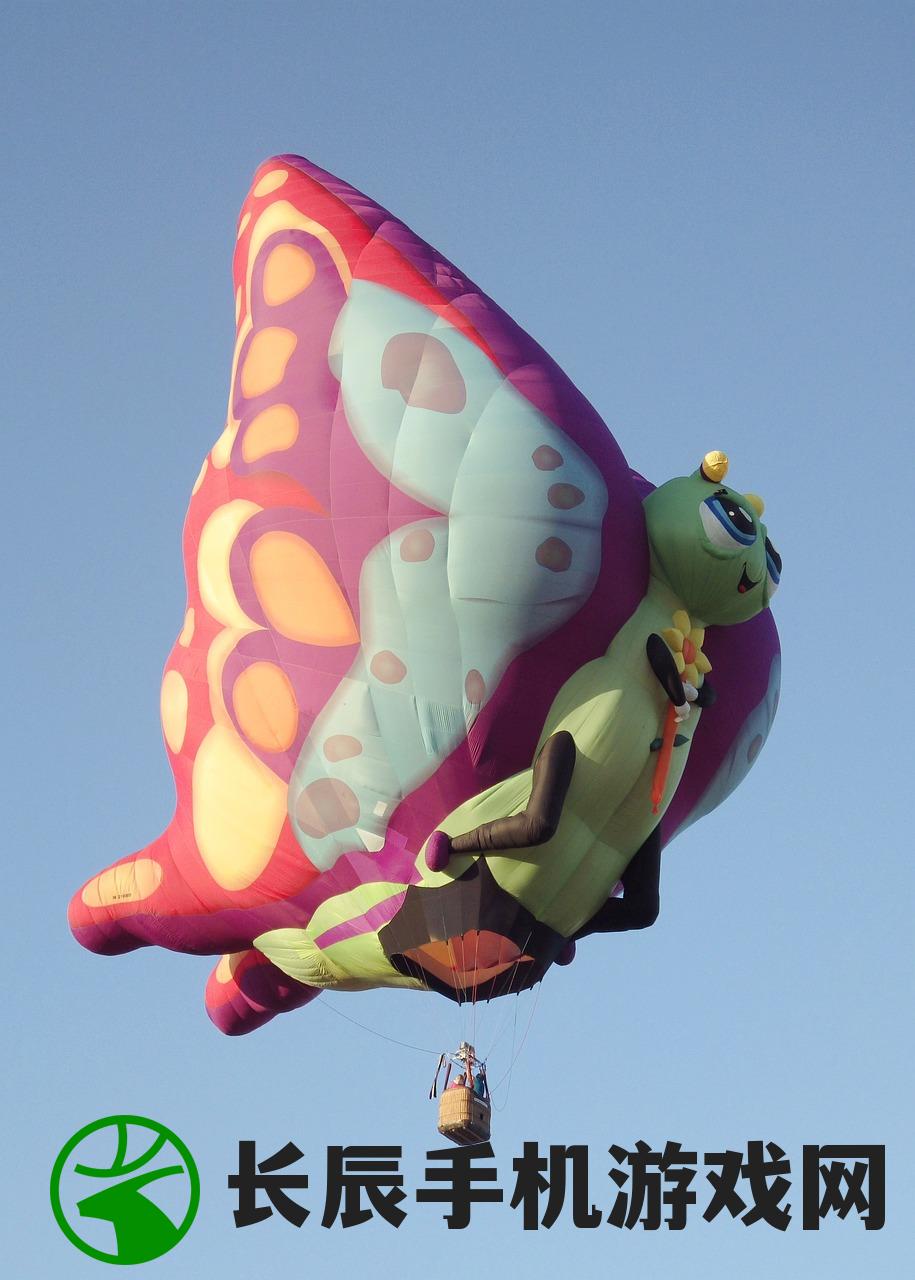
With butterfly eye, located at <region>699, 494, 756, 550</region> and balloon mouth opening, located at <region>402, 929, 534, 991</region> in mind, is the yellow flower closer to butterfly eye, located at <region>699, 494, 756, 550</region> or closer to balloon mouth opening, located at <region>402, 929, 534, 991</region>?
butterfly eye, located at <region>699, 494, 756, 550</region>

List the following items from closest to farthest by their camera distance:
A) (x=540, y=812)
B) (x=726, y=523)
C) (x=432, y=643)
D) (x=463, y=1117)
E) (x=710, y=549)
A: (x=540, y=812), (x=432, y=643), (x=463, y=1117), (x=710, y=549), (x=726, y=523)

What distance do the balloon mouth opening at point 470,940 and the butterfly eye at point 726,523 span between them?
2842 mm

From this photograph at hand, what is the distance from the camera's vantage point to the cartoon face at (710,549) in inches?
727

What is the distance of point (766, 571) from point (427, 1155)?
5074mm

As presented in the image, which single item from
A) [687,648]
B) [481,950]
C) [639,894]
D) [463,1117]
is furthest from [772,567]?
[463,1117]

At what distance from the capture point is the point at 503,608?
18.0 metres

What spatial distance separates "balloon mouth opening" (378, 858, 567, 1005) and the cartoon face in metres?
2.47

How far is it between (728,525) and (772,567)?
59 cm

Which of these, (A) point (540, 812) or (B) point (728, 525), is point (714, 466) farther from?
(A) point (540, 812)

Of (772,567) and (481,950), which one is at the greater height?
(772,567)

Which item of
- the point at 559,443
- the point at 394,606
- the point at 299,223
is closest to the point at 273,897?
the point at 394,606

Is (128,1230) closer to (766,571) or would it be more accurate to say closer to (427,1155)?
(427,1155)

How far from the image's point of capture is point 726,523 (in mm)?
18547

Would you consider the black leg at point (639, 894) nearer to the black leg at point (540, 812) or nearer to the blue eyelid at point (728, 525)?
the black leg at point (540, 812)
